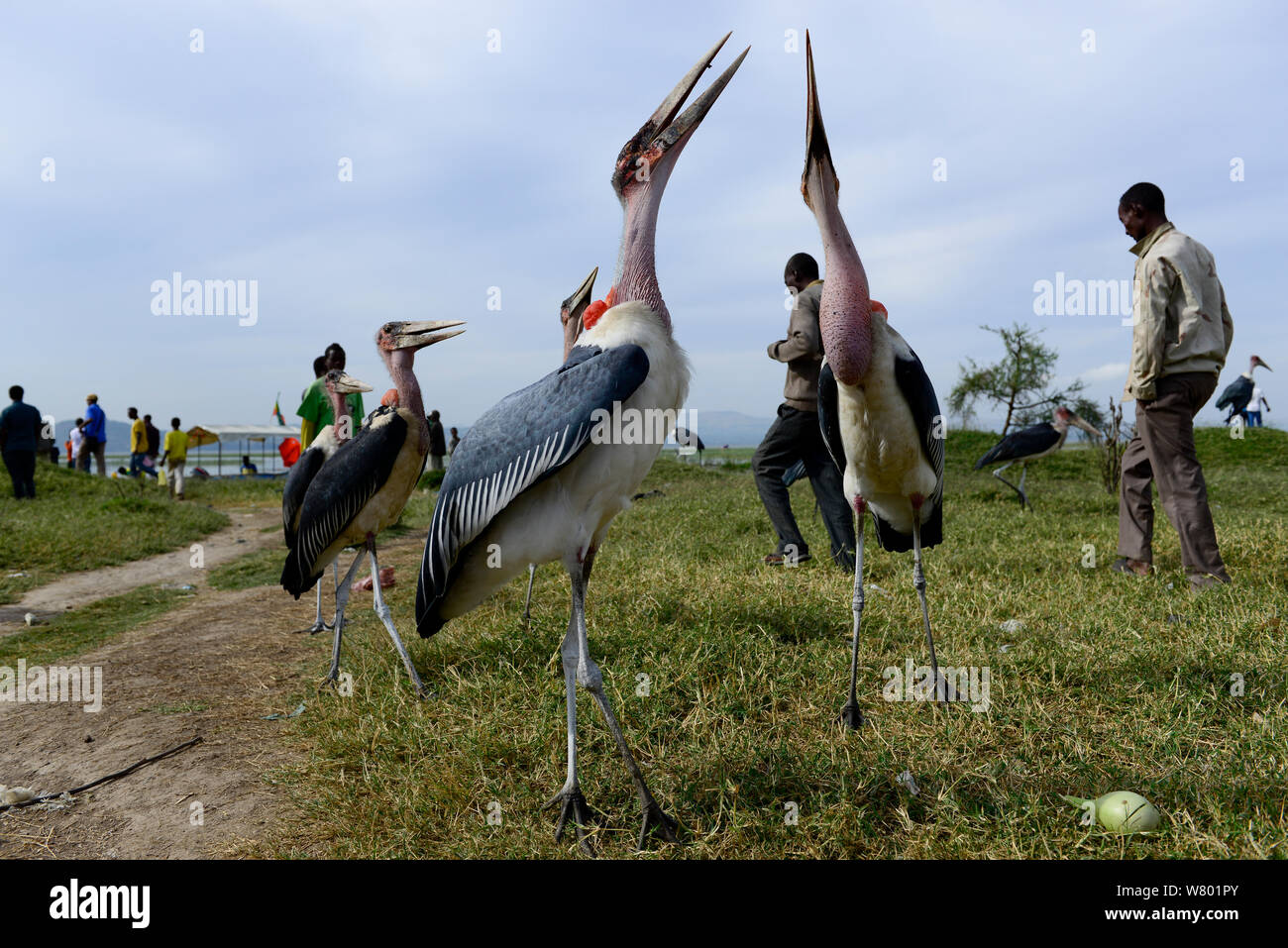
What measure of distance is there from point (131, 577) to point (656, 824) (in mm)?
7129

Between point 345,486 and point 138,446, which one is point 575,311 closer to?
point 345,486

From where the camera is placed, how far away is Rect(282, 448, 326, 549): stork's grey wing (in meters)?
5.40

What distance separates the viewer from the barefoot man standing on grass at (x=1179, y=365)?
484 cm

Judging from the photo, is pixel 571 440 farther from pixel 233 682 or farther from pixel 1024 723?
pixel 233 682

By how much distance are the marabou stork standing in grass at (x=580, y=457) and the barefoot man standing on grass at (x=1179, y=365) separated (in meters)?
3.34

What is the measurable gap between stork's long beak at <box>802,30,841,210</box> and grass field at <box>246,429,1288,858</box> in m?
2.02

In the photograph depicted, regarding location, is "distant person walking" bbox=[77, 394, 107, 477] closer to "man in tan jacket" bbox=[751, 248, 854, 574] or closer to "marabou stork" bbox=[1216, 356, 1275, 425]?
"man in tan jacket" bbox=[751, 248, 854, 574]

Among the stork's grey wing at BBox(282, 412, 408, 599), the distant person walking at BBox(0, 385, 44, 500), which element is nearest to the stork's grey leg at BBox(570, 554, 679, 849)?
the stork's grey wing at BBox(282, 412, 408, 599)

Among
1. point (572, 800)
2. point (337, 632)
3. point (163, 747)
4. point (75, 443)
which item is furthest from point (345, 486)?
point (75, 443)

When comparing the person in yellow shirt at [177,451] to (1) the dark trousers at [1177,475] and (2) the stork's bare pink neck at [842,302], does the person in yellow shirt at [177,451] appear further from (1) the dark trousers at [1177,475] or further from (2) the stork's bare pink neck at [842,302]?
(1) the dark trousers at [1177,475]

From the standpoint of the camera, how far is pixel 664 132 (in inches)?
117

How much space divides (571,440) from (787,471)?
4.05m
